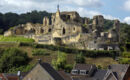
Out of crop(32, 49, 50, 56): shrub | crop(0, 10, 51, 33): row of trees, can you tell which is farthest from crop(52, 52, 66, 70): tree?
crop(0, 10, 51, 33): row of trees

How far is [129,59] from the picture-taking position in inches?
3474

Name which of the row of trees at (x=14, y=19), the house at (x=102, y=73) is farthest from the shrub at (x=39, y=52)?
the row of trees at (x=14, y=19)

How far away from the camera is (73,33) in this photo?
355 feet

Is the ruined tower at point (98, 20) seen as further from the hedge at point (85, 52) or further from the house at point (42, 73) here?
the house at point (42, 73)

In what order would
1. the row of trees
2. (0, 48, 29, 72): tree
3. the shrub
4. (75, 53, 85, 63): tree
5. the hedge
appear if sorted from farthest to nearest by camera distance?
the row of trees → the shrub → the hedge → (75, 53, 85, 63): tree → (0, 48, 29, 72): tree

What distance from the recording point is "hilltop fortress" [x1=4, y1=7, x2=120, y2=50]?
9864 cm

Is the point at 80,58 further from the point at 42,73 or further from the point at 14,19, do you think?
the point at 14,19

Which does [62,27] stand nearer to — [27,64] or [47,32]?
[47,32]

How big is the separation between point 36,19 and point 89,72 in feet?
398

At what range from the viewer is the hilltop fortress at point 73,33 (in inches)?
3884

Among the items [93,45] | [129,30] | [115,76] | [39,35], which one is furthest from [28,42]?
[115,76]

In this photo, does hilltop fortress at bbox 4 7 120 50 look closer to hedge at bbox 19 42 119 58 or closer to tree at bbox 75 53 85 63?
hedge at bbox 19 42 119 58

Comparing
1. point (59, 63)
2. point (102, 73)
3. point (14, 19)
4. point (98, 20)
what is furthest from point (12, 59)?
point (14, 19)

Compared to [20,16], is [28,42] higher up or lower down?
lower down
